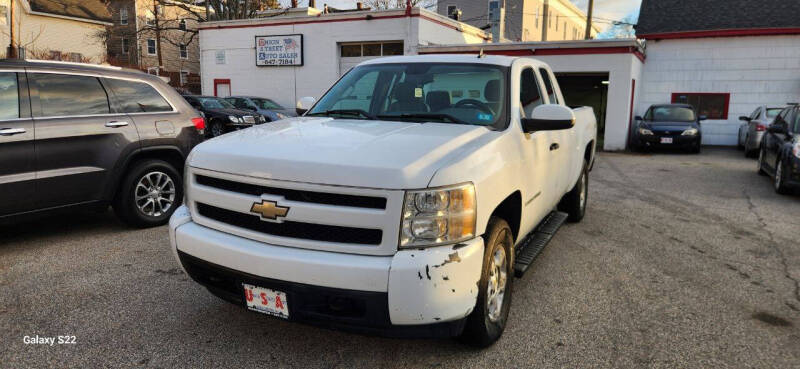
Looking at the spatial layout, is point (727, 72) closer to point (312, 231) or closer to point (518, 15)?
point (312, 231)

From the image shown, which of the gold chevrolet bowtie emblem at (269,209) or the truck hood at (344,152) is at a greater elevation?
the truck hood at (344,152)

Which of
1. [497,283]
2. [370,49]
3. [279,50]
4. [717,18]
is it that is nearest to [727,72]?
[717,18]

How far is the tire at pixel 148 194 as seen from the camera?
544 centimetres

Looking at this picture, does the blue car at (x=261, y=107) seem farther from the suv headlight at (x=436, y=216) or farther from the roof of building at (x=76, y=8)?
the roof of building at (x=76, y=8)

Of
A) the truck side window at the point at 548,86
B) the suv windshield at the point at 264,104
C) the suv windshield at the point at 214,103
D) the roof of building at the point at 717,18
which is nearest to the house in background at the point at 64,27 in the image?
the suv windshield at the point at 264,104

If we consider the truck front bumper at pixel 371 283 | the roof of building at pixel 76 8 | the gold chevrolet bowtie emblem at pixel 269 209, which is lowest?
the truck front bumper at pixel 371 283

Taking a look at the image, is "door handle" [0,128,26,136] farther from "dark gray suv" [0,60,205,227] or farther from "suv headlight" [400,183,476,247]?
"suv headlight" [400,183,476,247]

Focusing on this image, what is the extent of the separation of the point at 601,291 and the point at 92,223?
537 cm

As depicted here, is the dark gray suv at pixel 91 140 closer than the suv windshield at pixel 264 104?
Yes

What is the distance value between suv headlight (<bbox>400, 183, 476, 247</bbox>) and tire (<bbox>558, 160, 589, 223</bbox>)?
143 inches

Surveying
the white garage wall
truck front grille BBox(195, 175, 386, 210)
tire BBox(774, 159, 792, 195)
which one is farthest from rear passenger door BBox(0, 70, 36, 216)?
the white garage wall

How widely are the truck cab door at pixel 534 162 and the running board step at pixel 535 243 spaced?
0.19m

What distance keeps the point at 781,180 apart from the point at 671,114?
7.64 m

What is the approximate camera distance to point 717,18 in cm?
1848
